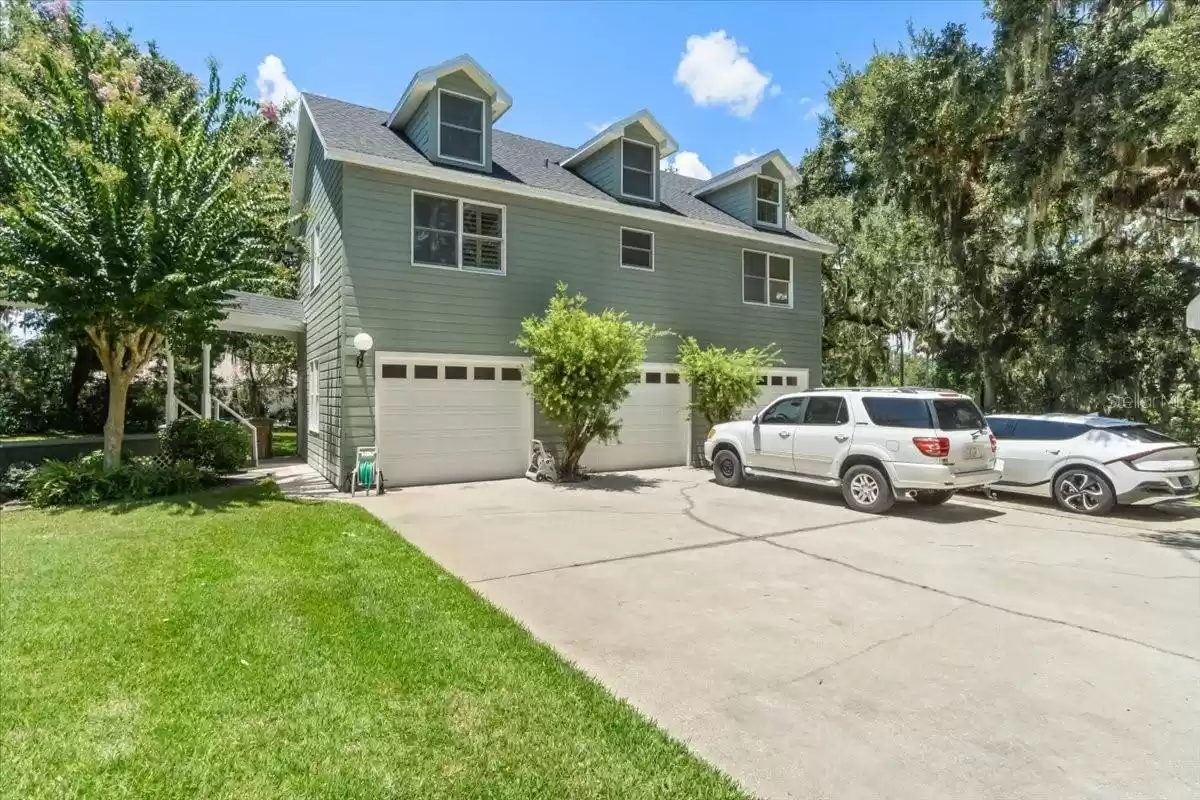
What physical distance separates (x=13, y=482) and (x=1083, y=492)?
16114mm

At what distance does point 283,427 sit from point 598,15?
69.2 ft

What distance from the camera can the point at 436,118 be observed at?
11.2 meters

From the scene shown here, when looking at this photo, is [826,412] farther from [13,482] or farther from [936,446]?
[13,482]

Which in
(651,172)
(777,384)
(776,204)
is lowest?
(777,384)

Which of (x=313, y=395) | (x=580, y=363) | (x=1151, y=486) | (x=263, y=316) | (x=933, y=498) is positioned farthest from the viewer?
(x=313, y=395)

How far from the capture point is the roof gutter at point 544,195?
10.1 m

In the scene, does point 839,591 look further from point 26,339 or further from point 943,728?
point 26,339

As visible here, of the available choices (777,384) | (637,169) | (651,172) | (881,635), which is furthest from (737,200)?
(881,635)

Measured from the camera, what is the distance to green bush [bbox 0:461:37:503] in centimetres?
934

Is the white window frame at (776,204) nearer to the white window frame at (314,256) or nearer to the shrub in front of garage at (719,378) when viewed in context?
the shrub in front of garage at (719,378)

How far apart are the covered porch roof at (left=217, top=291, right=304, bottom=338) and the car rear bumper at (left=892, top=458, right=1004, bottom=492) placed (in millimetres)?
11404

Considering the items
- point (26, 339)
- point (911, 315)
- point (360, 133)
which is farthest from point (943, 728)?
point (26, 339)

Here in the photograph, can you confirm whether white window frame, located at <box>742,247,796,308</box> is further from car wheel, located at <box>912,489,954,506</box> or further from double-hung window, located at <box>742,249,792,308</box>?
car wheel, located at <box>912,489,954,506</box>

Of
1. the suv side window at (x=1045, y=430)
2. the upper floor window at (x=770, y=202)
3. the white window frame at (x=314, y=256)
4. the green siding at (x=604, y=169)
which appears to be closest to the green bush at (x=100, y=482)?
the white window frame at (x=314, y=256)
